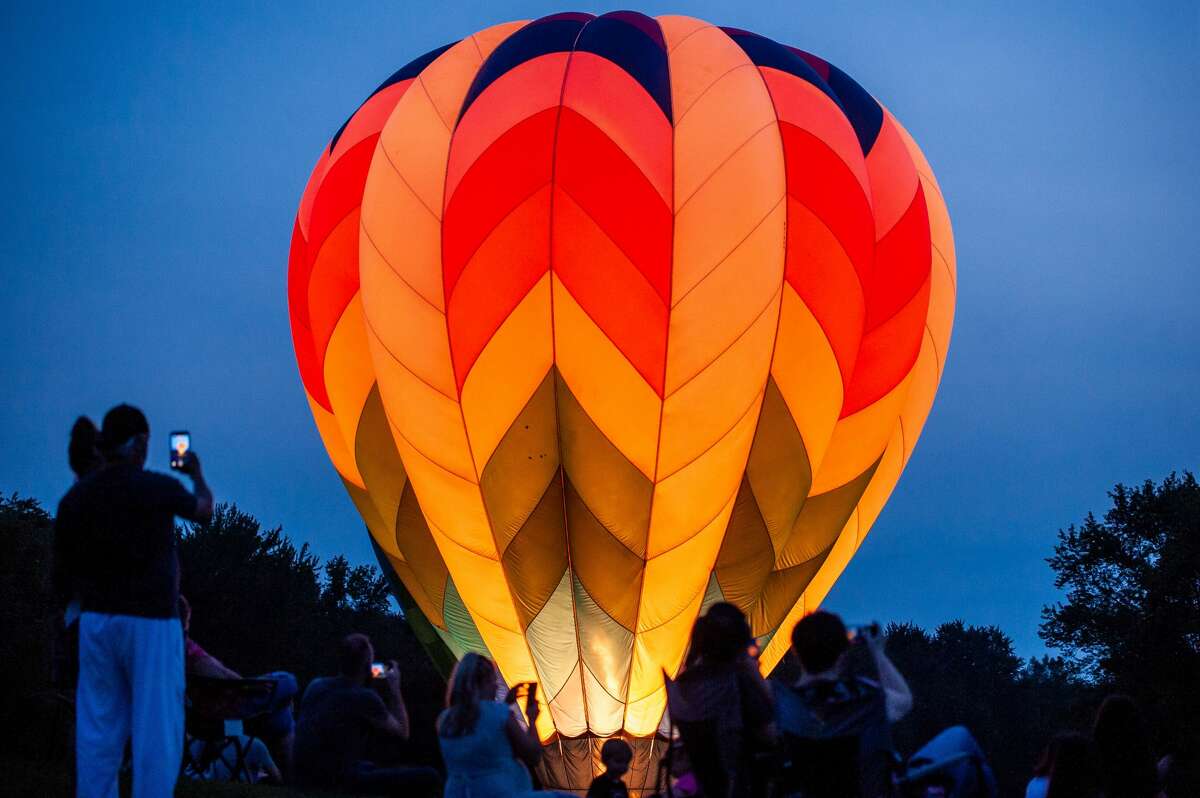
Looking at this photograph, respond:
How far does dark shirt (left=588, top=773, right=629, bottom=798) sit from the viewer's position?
6723mm

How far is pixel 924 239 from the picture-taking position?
1210 cm

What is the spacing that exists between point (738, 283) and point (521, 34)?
10.3 ft

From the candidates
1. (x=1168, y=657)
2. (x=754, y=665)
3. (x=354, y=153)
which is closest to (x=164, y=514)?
(x=754, y=665)

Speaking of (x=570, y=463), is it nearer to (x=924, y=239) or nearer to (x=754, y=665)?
(x=924, y=239)

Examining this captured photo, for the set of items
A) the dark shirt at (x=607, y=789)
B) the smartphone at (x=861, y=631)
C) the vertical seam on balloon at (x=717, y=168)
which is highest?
the vertical seam on balloon at (x=717, y=168)

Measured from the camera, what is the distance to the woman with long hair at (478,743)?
5266 millimetres

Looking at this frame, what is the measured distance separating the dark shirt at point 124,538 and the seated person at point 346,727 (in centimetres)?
199

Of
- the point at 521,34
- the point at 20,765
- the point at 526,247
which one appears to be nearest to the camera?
the point at 20,765

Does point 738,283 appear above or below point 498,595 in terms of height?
above

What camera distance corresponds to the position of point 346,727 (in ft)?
20.8

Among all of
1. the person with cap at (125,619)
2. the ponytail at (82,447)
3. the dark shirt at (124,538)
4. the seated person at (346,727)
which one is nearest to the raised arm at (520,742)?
→ the seated person at (346,727)

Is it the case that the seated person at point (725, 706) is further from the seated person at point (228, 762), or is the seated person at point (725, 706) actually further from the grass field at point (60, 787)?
the seated person at point (228, 762)

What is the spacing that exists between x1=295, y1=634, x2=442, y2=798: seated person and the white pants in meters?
1.92

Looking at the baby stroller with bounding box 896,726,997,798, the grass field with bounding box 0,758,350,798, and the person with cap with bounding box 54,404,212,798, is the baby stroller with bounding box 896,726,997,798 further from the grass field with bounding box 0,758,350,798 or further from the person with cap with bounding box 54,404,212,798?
the person with cap with bounding box 54,404,212,798
